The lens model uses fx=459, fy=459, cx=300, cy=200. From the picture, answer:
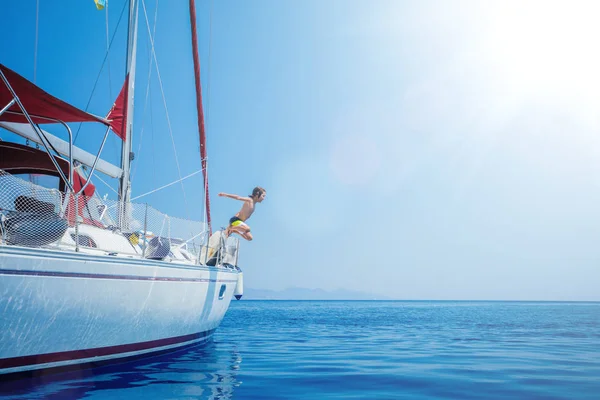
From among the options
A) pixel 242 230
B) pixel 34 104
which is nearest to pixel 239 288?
pixel 242 230

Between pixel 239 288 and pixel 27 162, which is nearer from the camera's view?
pixel 27 162

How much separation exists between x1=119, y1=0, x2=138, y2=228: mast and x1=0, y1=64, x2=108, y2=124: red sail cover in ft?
7.43

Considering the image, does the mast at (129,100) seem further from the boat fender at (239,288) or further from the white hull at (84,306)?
the boat fender at (239,288)

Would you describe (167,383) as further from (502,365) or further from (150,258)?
(502,365)

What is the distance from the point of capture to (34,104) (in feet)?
21.5

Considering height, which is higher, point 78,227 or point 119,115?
point 119,115

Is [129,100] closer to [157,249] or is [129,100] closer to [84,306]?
[157,249]

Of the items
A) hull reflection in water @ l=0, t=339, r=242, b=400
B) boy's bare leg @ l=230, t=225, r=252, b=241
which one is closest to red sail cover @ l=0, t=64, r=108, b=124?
hull reflection in water @ l=0, t=339, r=242, b=400

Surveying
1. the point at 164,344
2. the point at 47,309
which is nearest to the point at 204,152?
the point at 164,344

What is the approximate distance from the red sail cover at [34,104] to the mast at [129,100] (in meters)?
2.26

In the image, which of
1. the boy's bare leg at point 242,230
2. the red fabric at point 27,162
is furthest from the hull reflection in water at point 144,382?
the boy's bare leg at point 242,230

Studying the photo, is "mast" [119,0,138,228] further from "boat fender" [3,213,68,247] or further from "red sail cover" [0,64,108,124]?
"boat fender" [3,213,68,247]

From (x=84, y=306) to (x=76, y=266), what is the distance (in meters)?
0.56

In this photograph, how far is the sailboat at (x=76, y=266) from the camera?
5.27 m
